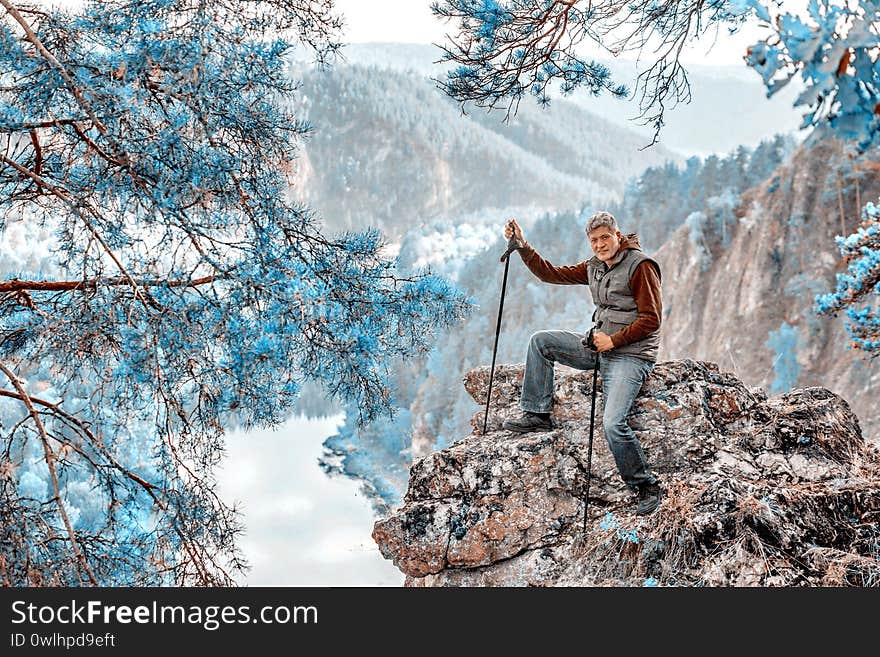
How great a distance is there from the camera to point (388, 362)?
10.8 feet

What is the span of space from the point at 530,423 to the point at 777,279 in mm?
15881

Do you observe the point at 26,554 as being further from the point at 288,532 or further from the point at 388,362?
the point at 288,532

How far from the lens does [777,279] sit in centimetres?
1784

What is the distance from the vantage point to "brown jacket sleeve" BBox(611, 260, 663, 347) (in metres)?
3.18

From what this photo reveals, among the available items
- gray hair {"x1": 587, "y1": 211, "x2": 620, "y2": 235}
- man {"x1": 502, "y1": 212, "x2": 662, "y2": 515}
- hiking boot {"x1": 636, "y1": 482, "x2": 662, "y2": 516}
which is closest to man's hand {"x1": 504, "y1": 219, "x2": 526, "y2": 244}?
man {"x1": 502, "y1": 212, "x2": 662, "y2": 515}

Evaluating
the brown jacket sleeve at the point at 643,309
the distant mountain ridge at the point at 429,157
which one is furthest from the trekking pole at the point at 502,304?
the distant mountain ridge at the point at 429,157

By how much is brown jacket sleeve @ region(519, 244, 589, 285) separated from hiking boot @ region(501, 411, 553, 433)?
0.58 metres

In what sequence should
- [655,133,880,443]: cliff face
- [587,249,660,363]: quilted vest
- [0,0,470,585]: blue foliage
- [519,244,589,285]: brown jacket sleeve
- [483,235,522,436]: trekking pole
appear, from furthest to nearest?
[655,133,880,443]: cliff face, [519,244,589,285]: brown jacket sleeve, [483,235,522,436]: trekking pole, [587,249,660,363]: quilted vest, [0,0,470,585]: blue foliage

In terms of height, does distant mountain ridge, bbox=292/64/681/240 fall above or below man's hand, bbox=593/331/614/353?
above

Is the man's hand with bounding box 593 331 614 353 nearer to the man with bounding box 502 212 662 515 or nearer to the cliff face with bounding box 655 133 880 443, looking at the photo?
the man with bounding box 502 212 662 515

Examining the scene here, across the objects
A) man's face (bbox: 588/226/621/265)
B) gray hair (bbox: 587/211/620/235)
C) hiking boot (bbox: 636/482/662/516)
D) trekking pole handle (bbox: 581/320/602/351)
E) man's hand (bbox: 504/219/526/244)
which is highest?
man's hand (bbox: 504/219/526/244)

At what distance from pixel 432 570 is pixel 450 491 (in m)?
0.32

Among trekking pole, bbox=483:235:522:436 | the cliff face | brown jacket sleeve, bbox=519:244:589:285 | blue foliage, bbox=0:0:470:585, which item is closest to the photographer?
blue foliage, bbox=0:0:470:585

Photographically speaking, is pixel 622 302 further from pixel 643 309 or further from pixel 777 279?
pixel 777 279
